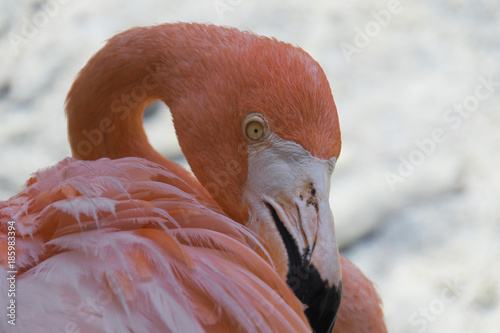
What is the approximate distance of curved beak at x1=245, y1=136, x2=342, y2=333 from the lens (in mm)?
1351

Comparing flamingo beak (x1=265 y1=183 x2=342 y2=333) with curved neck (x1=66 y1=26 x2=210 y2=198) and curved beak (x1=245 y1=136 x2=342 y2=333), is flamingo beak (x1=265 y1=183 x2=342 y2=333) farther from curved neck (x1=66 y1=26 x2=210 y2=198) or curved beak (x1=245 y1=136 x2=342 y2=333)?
curved neck (x1=66 y1=26 x2=210 y2=198)

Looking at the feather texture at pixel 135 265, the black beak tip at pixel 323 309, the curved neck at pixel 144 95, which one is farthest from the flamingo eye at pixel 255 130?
the black beak tip at pixel 323 309

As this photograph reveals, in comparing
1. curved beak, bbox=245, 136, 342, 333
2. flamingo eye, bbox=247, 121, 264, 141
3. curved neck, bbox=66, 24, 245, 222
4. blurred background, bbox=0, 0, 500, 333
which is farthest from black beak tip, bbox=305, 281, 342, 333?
blurred background, bbox=0, 0, 500, 333

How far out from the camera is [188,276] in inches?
48.9

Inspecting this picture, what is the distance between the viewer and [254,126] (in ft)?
4.95

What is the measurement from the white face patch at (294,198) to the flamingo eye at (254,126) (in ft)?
0.07

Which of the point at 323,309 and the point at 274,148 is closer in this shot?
the point at 323,309

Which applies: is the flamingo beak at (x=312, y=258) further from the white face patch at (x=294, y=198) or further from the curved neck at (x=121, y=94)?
the curved neck at (x=121, y=94)

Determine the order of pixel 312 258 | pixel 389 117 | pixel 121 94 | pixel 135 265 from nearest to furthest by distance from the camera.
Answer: pixel 135 265 → pixel 312 258 → pixel 121 94 → pixel 389 117

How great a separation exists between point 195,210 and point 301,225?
0.86 ft

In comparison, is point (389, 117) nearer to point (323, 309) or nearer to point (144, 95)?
point (144, 95)

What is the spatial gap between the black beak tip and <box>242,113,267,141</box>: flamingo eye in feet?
1.41

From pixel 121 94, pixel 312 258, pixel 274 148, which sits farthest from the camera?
pixel 121 94

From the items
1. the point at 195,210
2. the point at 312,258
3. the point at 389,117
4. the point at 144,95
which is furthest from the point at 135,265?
the point at 389,117
